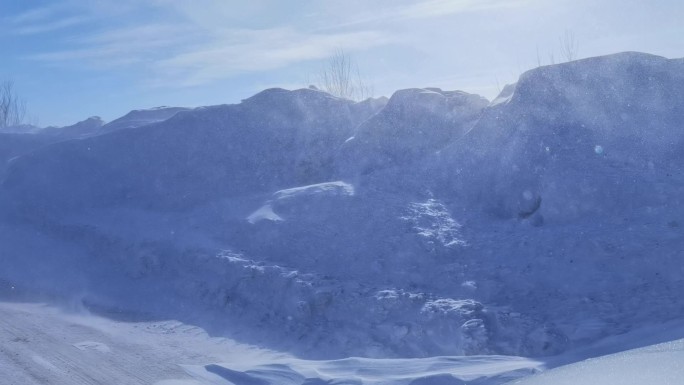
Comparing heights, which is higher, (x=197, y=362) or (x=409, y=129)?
(x=409, y=129)

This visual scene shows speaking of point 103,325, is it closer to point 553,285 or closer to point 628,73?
point 553,285

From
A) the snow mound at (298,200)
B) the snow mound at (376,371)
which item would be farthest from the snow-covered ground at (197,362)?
the snow mound at (298,200)

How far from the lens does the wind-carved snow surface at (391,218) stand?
9.70 meters

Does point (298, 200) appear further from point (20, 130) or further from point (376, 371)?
point (20, 130)

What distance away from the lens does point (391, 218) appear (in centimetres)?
1305

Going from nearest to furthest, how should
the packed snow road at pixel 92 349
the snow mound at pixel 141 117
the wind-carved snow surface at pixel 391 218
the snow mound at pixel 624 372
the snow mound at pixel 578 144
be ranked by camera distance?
the snow mound at pixel 624 372 < the packed snow road at pixel 92 349 < the wind-carved snow surface at pixel 391 218 < the snow mound at pixel 578 144 < the snow mound at pixel 141 117

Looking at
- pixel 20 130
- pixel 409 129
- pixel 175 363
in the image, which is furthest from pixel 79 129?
pixel 175 363

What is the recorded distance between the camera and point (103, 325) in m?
11.0

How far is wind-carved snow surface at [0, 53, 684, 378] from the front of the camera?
9.70 metres

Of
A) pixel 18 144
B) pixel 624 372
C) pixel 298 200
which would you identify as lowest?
pixel 624 372

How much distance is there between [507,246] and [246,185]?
7.50m

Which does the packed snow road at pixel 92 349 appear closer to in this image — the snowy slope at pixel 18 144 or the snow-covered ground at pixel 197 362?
the snow-covered ground at pixel 197 362

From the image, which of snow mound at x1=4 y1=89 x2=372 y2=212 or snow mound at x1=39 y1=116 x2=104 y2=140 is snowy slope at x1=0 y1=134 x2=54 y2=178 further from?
snow mound at x1=4 y1=89 x2=372 y2=212

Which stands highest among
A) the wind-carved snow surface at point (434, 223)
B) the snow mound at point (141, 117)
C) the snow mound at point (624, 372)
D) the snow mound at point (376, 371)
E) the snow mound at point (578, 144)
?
the snow mound at point (141, 117)
